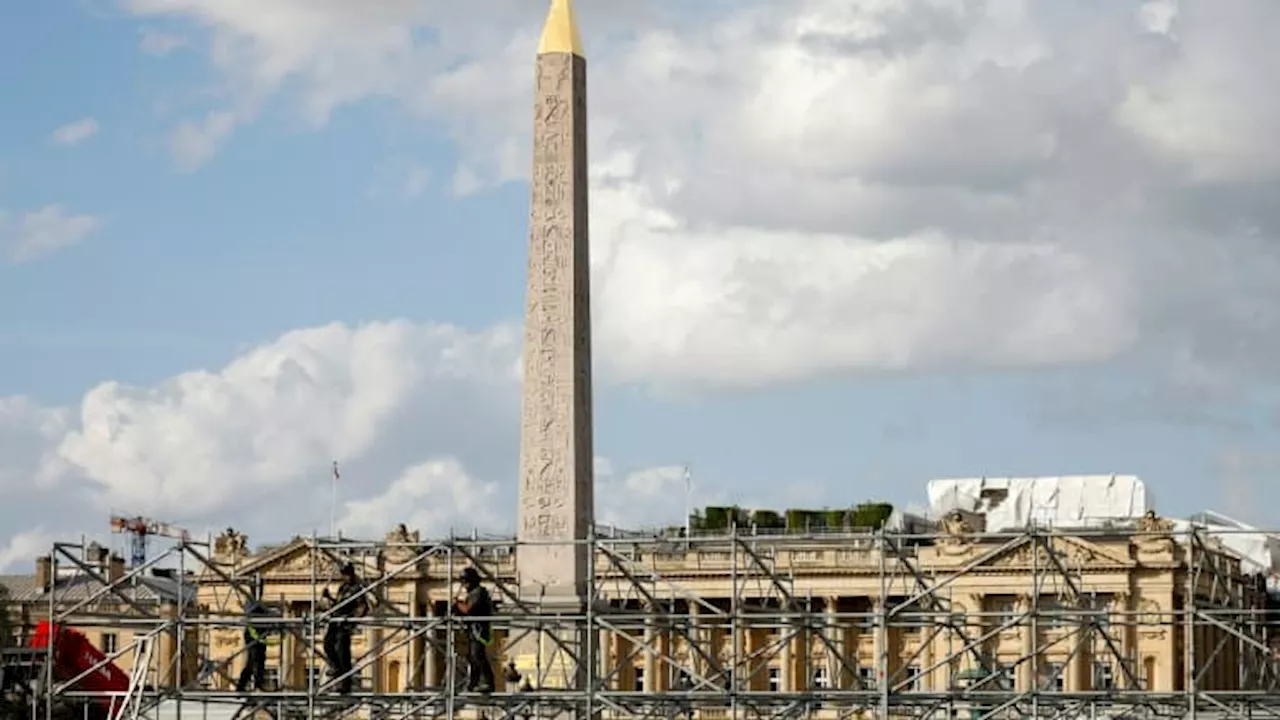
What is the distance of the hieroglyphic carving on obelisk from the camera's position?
153 ft

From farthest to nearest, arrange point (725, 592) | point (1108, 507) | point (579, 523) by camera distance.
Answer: point (1108, 507) → point (725, 592) → point (579, 523)

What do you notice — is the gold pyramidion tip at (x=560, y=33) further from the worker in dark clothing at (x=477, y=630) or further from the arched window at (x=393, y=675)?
the arched window at (x=393, y=675)

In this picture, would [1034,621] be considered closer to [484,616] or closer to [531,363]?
[484,616]

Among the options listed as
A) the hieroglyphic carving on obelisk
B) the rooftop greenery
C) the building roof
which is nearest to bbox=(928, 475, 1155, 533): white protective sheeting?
the rooftop greenery

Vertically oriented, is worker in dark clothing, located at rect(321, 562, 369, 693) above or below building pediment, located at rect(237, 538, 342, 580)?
below

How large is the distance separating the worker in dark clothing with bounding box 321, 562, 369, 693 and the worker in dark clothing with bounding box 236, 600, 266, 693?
3.47 ft

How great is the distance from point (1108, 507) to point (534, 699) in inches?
2458

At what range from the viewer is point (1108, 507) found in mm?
101438

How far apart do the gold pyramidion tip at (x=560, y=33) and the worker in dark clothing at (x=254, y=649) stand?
32.4 feet

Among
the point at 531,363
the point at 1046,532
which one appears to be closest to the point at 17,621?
the point at 531,363

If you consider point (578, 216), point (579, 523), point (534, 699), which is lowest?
point (534, 699)

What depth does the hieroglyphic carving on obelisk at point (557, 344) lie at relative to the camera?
4678cm

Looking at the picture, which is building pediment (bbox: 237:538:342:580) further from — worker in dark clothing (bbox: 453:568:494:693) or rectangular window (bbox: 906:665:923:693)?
worker in dark clothing (bbox: 453:568:494:693)

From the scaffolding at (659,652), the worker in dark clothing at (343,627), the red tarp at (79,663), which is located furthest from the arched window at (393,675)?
the worker in dark clothing at (343,627)
